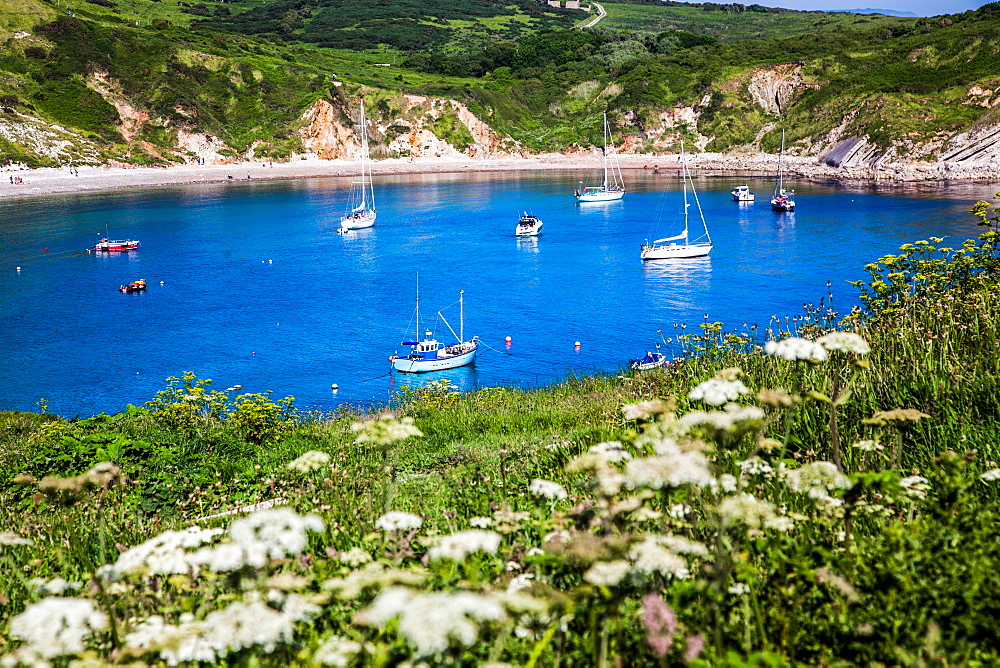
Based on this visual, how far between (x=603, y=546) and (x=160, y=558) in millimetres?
2139

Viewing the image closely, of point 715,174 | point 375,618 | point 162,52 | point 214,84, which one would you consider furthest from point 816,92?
point 375,618

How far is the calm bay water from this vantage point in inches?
1296

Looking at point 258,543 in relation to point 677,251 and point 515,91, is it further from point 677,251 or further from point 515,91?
point 515,91

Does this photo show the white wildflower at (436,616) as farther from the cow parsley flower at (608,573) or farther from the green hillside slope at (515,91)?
the green hillside slope at (515,91)

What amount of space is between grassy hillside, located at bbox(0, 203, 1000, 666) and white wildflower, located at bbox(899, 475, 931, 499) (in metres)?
0.05

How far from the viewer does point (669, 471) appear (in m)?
2.97

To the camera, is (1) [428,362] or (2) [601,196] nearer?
(1) [428,362]

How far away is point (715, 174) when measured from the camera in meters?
120

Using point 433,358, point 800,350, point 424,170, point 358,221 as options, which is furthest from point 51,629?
point 424,170

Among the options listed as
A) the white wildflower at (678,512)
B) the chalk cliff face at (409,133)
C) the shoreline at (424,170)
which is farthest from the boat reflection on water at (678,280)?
the chalk cliff face at (409,133)

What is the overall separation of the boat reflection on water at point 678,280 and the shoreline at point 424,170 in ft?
185

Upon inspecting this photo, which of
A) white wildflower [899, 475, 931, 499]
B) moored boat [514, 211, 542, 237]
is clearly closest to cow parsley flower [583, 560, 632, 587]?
white wildflower [899, 475, 931, 499]

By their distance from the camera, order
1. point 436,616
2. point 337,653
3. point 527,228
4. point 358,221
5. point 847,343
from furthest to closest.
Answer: point 358,221 < point 527,228 < point 847,343 < point 337,653 < point 436,616

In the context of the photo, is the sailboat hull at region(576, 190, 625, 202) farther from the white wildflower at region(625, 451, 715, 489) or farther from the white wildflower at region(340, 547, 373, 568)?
the white wildflower at region(625, 451, 715, 489)
